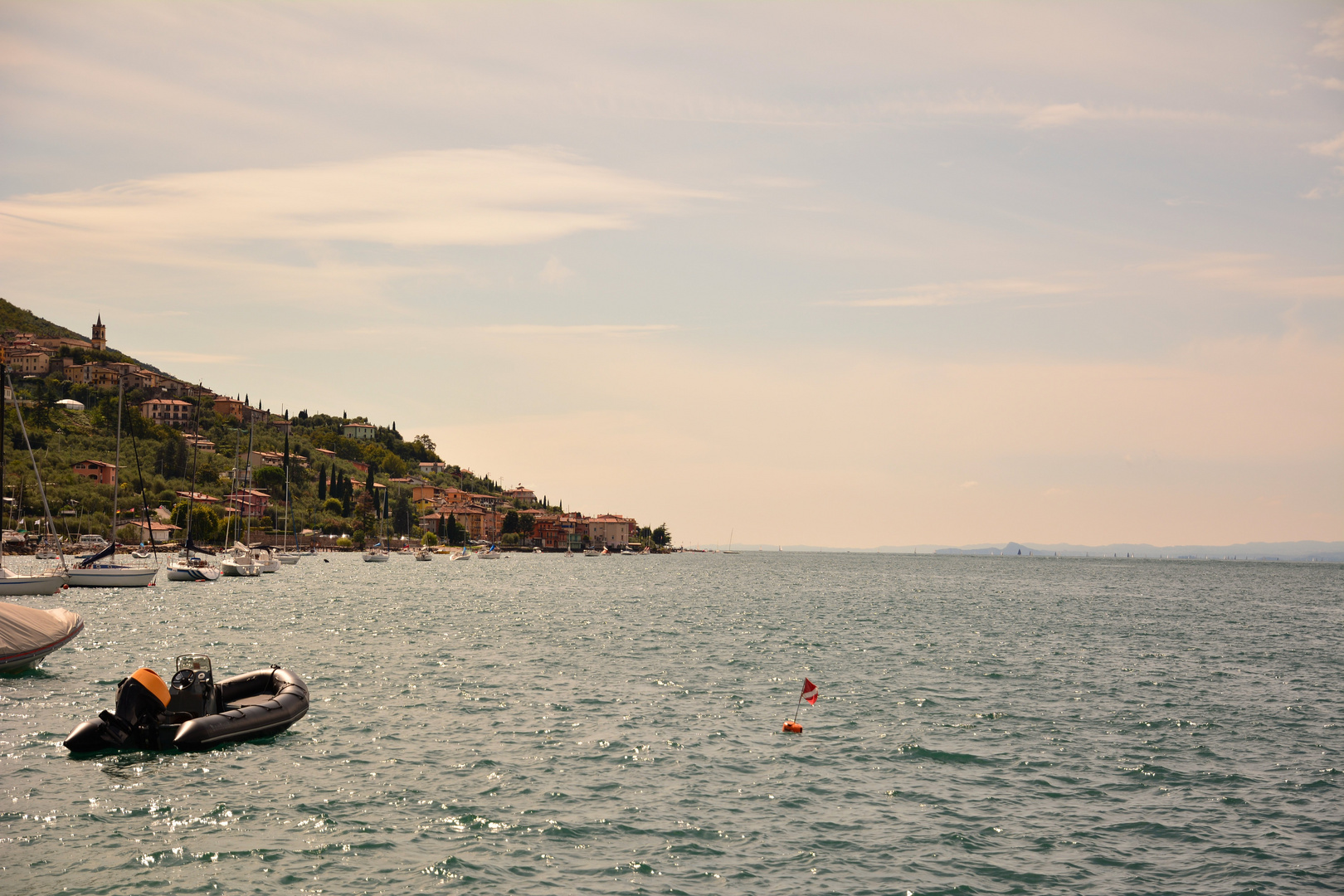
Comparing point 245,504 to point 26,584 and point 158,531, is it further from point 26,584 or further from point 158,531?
point 26,584

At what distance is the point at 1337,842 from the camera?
18.3 m

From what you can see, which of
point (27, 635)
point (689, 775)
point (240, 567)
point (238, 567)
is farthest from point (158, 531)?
point (689, 775)

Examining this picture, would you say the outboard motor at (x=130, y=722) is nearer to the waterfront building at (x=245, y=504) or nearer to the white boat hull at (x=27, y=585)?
the white boat hull at (x=27, y=585)

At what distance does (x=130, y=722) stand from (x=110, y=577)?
65.9 meters

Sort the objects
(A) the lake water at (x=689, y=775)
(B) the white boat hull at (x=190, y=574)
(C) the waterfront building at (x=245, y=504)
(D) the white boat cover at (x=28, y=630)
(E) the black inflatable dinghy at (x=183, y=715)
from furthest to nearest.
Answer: (C) the waterfront building at (x=245, y=504)
(B) the white boat hull at (x=190, y=574)
(D) the white boat cover at (x=28, y=630)
(E) the black inflatable dinghy at (x=183, y=715)
(A) the lake water at (x=689, y=775)

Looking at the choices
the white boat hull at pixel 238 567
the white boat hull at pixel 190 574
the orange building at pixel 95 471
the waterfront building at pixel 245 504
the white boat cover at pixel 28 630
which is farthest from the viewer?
the waterfront building at pixel 245 504

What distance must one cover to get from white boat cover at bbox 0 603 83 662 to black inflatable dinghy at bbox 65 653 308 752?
37.6 feet

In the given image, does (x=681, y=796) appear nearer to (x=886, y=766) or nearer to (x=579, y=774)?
(x=579, y=774)

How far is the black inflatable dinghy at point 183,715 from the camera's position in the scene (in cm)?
2277

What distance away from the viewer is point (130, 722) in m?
23.0

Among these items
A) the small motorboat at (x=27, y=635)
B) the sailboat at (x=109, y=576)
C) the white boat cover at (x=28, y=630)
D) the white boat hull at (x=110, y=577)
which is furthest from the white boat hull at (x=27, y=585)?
the white boat cover at (x=28, y=630)

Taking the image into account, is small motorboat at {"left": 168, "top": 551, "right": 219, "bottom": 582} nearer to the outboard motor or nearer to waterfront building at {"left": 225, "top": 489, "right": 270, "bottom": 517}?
waterfront building at {"left": 225, "top": 489, "right": 270, "bottom": 517}

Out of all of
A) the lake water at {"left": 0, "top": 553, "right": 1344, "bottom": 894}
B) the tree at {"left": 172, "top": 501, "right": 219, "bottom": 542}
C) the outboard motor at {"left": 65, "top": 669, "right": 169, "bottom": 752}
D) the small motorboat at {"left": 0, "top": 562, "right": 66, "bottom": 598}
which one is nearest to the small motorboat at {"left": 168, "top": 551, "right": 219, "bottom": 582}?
the small motorboat at {"left": 0, "top": 562, "right": 66, "bottom": 598}

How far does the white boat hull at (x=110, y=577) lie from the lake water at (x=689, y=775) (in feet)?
103
